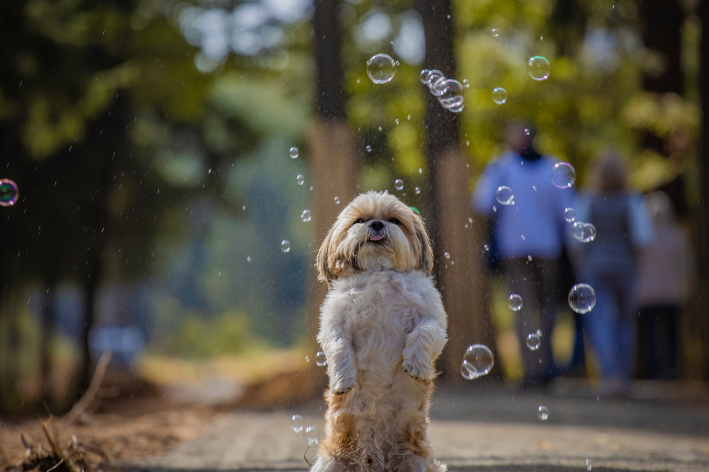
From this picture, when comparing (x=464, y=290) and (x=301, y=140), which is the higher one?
(x=301, y=140)

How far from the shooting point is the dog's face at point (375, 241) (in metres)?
4.12

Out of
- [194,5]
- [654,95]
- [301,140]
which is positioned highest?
[194,5]

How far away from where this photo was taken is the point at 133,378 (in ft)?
66.4

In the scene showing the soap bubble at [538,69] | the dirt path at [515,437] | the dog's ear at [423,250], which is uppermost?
the soap bubble at [538,69]

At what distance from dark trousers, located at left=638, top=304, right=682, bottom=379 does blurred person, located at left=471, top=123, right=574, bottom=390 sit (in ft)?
12.5

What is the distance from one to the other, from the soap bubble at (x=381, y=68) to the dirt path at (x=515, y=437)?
9.96ft

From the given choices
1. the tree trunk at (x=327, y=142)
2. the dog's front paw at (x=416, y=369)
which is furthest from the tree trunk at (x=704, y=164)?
the dog's front paw at (x=416, y=369)

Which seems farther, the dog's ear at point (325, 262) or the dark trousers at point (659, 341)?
the dark trousers at point (659, 341)

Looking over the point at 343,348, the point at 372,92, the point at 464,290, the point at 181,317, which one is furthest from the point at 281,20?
the point at 181,317

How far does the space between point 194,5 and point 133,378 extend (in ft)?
34.8

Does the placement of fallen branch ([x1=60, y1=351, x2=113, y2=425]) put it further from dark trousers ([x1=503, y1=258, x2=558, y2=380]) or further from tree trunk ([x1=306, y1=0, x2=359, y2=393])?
dark trousers ([x1=503, y1=258, x2=558, y2=380])

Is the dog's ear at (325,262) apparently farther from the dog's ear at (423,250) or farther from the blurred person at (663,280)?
the blurred person at (663,280)

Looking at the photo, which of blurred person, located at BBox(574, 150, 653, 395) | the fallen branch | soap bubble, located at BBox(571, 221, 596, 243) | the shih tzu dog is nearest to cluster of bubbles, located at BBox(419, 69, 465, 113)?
soap bubble, located at BBox(571, 221, 596, 243)

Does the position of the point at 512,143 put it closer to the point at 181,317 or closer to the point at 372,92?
the point at 372,92
